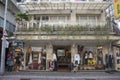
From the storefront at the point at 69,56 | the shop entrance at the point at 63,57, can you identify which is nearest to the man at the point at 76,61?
the storefront at the point at 69,56

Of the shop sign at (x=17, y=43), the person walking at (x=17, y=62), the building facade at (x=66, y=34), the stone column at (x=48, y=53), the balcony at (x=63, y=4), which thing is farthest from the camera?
the balcony at (x=63, y=4)

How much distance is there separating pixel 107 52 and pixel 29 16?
32.2ft

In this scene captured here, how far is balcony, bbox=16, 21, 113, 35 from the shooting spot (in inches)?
864

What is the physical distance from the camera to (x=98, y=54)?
76.2ft

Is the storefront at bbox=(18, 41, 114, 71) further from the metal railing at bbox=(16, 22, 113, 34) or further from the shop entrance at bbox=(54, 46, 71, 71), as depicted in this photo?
the metal railing at bbox=(16, 22, 113, 34)

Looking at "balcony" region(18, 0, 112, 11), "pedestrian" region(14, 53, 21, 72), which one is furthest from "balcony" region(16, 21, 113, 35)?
"balcony" region(18, 0, 112, 11)

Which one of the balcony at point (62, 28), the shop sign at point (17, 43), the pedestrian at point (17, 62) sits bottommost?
the pedestrian at point (17, 62)

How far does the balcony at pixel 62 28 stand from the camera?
21953mm

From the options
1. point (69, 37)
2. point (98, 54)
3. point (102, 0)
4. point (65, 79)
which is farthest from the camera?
point (102, 0)

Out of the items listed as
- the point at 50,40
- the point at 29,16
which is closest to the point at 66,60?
the point at 50,40

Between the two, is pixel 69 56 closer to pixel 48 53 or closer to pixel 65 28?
pixel 48 53

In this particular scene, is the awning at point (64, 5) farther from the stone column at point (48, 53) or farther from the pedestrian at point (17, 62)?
the pedestrian at point (17, 62)

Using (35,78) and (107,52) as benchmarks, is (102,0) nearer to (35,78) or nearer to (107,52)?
(107,52)

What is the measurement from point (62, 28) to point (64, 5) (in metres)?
3.64
